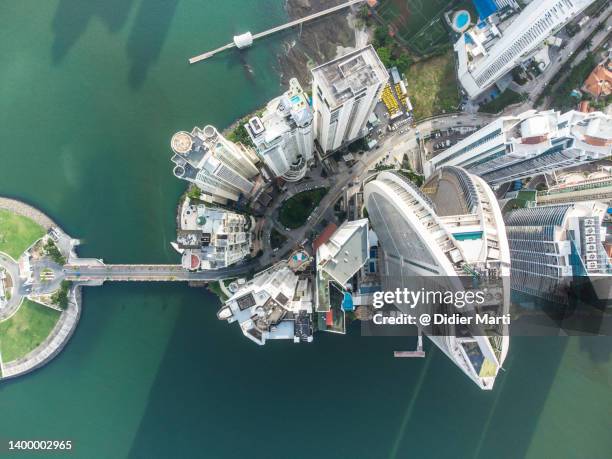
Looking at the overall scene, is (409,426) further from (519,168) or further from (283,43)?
(283,43)

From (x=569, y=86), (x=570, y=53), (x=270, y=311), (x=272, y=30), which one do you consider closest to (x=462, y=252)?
(x=270, y=311)

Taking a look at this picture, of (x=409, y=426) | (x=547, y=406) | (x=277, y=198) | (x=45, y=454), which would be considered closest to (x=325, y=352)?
(x=409, y=426)

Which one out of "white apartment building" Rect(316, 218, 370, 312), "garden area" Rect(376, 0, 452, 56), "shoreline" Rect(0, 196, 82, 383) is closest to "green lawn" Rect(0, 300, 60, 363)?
"shoreline" Rect(0, 196, 82, 383)

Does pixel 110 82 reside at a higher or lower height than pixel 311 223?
higher

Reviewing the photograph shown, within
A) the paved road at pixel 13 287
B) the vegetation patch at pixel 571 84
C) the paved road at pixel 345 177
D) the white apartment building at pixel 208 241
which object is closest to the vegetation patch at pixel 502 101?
the paved road at pixel 345 177

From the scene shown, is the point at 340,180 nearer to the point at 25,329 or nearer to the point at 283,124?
the point at 283,124

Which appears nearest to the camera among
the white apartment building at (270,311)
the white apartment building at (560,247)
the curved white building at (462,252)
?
the curved white building at (462,252)

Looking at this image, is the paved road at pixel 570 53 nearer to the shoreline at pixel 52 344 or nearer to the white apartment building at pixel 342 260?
the white apartment building at pixel 342 260
